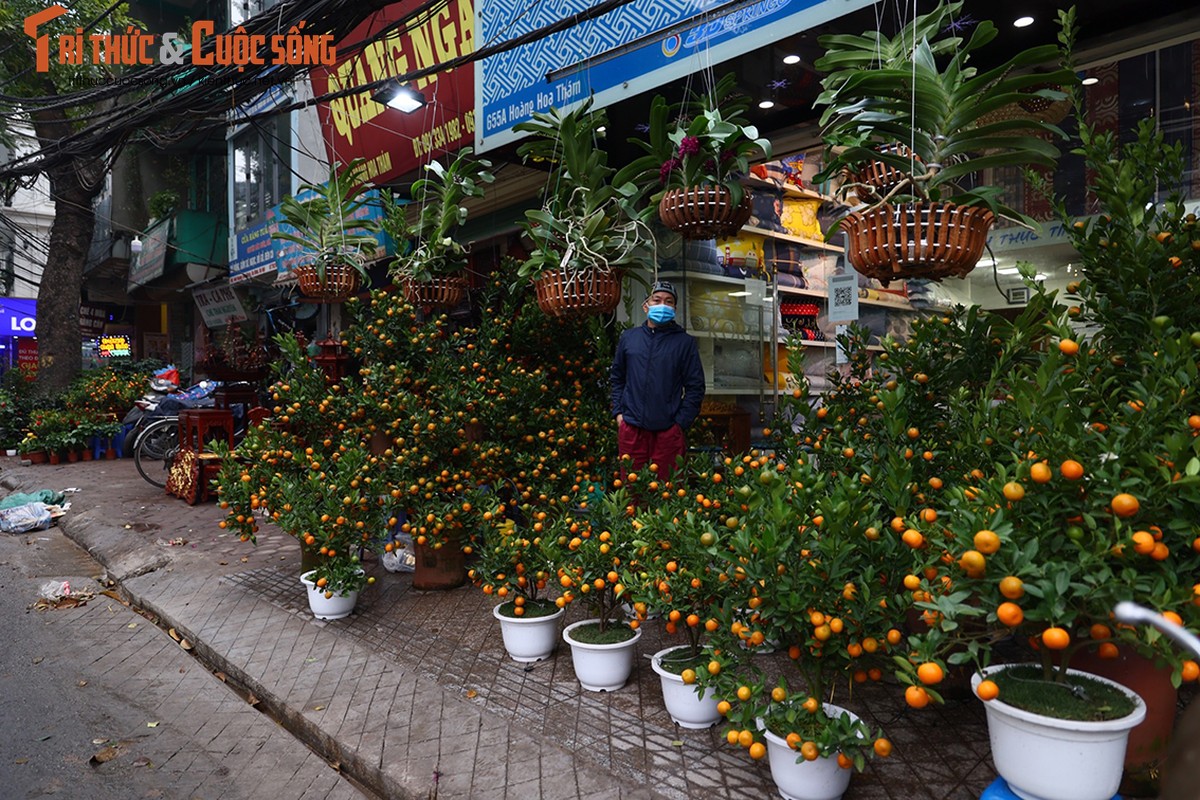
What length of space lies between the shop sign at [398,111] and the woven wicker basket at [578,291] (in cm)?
371

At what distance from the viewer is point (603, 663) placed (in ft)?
11.9

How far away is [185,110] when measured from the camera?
659 centimetres

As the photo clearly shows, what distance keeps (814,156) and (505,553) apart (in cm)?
527

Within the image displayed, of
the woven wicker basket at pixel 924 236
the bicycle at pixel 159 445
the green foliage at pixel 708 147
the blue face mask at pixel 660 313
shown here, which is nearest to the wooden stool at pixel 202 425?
the bicycle at pixel 159 445

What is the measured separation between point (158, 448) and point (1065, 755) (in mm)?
12063

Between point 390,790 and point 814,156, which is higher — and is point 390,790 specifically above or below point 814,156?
below

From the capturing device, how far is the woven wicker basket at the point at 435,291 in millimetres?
5746

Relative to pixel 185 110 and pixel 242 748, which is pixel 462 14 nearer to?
pixel 185 110

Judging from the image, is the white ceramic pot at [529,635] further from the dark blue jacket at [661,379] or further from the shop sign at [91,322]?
the shop sign at [91,322]

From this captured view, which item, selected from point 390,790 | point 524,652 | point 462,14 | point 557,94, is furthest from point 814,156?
point 390,790

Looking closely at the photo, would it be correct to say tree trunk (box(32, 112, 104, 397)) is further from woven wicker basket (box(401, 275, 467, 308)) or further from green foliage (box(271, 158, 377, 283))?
woven wicker basket (box(401, 275, 467, 308))

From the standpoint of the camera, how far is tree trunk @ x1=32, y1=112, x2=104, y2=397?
44.2 feet

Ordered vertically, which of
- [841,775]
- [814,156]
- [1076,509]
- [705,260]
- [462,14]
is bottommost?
[841,775]

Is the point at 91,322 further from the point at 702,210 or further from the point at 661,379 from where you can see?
the point at 702,210
